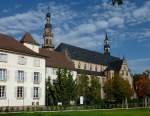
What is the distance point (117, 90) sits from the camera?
4040 inches

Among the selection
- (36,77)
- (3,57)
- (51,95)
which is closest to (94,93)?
(51,95)

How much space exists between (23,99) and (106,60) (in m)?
71.2

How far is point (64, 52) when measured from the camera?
106m

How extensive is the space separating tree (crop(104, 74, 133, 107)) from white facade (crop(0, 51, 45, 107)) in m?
34.5

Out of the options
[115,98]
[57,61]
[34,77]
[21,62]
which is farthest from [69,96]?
[115,98]

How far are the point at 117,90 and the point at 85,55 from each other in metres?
25.0

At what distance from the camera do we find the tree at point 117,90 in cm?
10181

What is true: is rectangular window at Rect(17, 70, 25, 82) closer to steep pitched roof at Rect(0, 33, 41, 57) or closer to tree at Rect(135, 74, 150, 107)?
steep pitched roof at Rect(0, 33, 41, 57)

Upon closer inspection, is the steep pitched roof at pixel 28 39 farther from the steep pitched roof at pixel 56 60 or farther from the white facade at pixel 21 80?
the steep pitched roof at pixel 56 60

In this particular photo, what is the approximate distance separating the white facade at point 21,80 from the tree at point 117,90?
34524mm

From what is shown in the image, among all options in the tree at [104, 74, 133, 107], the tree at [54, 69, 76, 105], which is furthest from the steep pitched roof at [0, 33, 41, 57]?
the tree at [104, 74, 133, 107]

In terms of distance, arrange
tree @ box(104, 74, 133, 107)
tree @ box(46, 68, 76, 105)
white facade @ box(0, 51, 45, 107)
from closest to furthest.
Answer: white facade @ box(0, 51, 45, 107) < tree @ box(46, 68, 76, 105) < tree @ box(104, 74, 133, 107)

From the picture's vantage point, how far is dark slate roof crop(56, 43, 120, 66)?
373ft

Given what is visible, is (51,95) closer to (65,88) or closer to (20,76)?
(65,88)
